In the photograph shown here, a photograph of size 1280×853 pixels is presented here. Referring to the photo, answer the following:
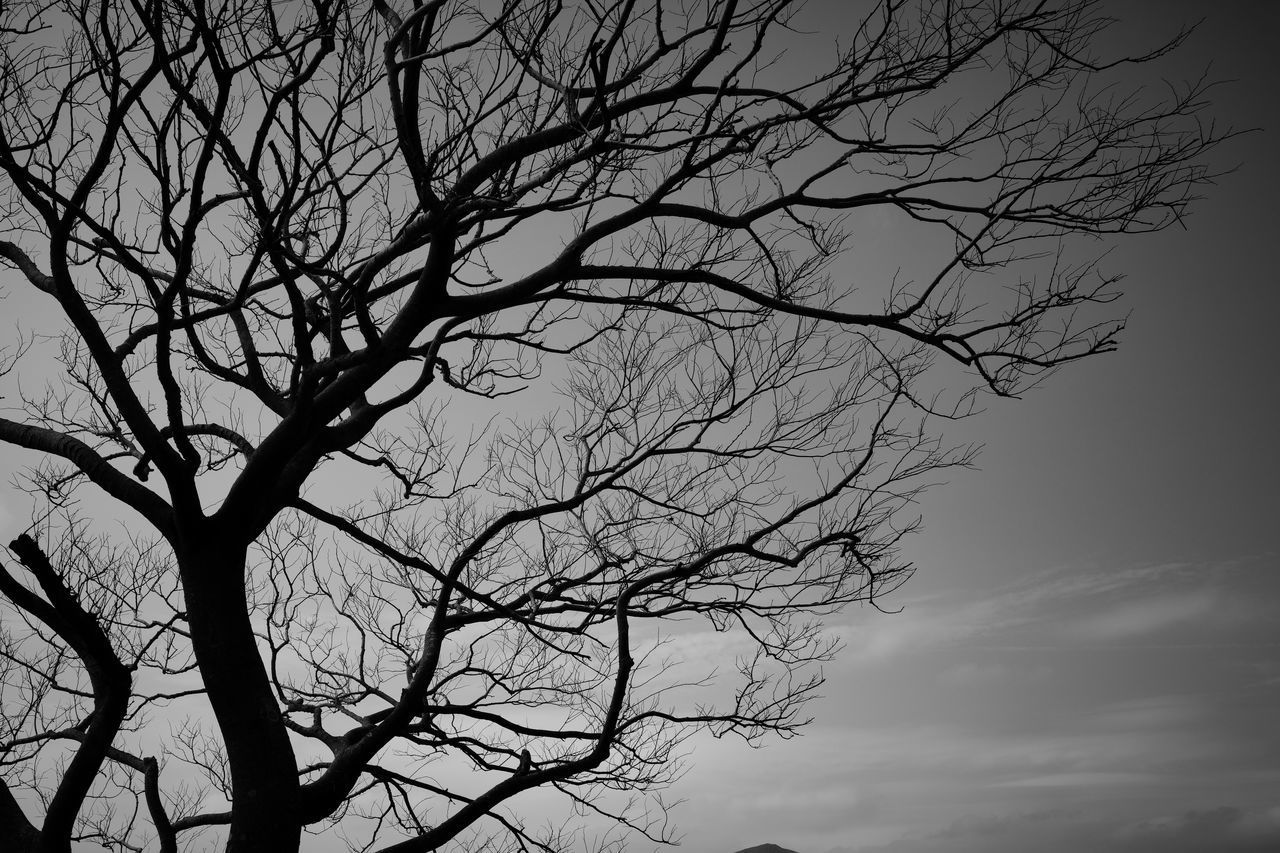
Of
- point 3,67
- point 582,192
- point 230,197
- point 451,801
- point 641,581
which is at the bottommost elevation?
point 451,801

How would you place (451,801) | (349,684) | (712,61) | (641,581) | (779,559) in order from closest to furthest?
(712,61)
(641,581)
(779,559)
(451,801)
(349,684)

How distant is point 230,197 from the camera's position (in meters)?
4.08

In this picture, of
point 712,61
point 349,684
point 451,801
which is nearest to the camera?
point 712,61

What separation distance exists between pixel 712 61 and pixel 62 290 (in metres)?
2.87

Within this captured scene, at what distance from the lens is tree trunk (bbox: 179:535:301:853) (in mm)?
3498

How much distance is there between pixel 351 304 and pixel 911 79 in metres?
2.64

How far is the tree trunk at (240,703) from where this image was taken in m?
3.50

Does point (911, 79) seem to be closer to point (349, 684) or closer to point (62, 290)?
point (62, 290)

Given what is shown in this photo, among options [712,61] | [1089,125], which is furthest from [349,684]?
[1089,125]

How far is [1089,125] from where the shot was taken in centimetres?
355

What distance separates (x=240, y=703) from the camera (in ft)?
11.9

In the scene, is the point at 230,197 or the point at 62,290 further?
the point at 230,197

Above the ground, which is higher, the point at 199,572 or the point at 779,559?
the point at 199,572

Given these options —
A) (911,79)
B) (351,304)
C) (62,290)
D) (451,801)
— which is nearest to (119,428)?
(62,290)
